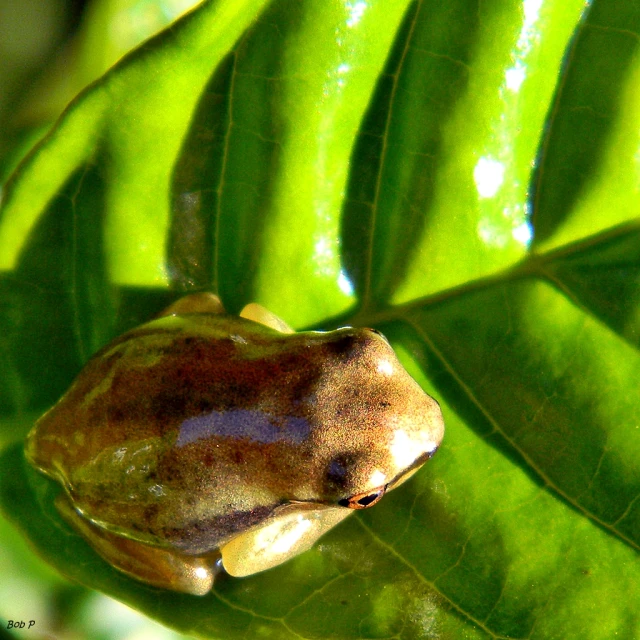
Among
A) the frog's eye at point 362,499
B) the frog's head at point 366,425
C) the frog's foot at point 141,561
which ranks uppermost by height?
the frog's head at point 366,425

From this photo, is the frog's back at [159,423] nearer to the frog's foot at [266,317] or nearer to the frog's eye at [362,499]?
the frog's foot at [266,317]

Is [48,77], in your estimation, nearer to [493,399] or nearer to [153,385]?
[153,385]

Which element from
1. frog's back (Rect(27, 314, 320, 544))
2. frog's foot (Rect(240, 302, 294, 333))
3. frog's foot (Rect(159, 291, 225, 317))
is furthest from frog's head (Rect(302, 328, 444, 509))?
frog's foot (Rect(159, 291, 225, 317))

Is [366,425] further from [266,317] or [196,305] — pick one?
[196,305]

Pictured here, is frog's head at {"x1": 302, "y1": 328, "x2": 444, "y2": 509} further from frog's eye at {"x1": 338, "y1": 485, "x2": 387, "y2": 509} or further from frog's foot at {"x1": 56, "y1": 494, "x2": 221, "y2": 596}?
frog's foot at {"x1": 56, "y1": 494, "x2": 221, "y2": 596}

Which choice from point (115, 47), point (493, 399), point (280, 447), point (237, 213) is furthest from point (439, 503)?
point (115, 47)

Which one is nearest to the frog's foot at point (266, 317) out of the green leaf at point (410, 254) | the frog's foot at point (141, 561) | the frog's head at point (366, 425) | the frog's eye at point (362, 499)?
the green leaf at point (410, 254)
